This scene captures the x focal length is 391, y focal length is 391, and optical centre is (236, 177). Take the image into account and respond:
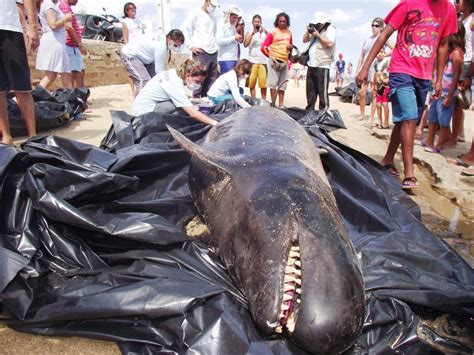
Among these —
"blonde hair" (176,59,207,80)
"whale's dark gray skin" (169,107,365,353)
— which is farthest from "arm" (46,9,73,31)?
"whale's dark gray skin" (169,107,365,353)

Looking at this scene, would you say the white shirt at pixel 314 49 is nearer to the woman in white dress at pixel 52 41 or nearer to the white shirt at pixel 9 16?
the woman in white dress at pixel 52 41

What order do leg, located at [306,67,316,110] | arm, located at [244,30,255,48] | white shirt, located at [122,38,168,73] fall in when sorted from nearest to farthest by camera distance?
white shirt, located at [122,38,168,73]
leg, located at [306,67,316,110]
arm, located at [244,30,255,48]

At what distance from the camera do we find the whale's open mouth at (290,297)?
1739 millimetres

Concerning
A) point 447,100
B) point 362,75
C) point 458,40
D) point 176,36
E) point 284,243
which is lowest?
point 284,243

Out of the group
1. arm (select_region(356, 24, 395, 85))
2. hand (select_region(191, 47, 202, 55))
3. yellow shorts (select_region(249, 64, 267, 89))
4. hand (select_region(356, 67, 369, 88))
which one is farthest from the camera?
yellow shorts (select_region(249, 64, 267, 89))

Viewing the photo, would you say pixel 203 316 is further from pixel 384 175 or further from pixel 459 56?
pixel 459 56

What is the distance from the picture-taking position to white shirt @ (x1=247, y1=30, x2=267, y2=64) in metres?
8.80

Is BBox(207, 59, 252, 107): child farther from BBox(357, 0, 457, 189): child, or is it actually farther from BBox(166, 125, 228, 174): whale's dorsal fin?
BBox(166, 125, 228, 174): whale's dorsal fin

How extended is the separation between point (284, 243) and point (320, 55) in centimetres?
636

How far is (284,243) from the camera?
1.87 m

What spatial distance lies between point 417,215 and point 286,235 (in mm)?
1849

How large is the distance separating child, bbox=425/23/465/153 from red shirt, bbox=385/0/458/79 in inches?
48.8

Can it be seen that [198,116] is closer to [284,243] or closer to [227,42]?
[284,243]

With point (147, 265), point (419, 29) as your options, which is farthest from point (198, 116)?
point (147, 265)
